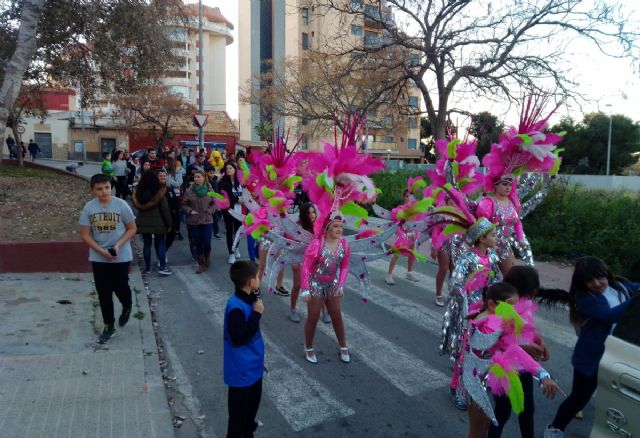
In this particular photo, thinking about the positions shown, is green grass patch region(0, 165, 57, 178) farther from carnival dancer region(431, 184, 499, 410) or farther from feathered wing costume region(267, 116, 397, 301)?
carnival dancer region(431, 184, 499, 410)

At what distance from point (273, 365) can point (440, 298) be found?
293 cm

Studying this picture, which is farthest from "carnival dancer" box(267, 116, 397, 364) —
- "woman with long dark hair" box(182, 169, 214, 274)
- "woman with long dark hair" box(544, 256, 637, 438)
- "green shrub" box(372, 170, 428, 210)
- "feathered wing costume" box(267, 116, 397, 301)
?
"green shrub" box(372, 170, 428, 210)

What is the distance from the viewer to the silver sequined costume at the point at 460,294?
395 centimetres

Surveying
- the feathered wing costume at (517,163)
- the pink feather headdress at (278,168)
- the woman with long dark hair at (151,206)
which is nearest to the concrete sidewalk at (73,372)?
the woman with long dark hair at (151,206)

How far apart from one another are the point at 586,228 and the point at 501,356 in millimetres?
8693

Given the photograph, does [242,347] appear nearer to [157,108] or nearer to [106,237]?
[106,237]

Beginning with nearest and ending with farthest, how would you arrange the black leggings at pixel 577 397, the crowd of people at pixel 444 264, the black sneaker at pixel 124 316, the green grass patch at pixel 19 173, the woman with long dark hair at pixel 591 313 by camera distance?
the crowd of people at pixel 444 264 < the woman with long dark hair at pixel 591 313 < the black leggings at pixel 577 397 < the black sneaker at pixel 124 316 < the green grass patch at pixel 19 173

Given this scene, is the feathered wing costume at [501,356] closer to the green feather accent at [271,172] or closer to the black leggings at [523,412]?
the black leggings at [523,412]

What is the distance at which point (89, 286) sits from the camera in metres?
6.97

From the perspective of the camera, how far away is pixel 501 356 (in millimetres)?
2674

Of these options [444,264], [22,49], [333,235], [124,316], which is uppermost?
[22,49]

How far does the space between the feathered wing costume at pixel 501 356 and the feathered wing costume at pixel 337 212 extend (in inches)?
71.6

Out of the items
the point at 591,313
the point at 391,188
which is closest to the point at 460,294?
the point at 591,313

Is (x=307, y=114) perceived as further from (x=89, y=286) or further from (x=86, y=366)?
(x=86, y=366)
